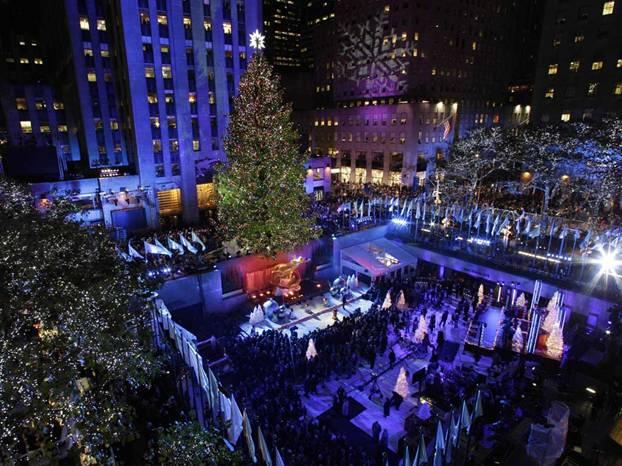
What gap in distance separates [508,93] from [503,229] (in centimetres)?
6851

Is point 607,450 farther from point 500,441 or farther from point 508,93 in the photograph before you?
point 508,93

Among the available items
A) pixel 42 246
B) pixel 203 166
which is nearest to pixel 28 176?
pixel 203 166

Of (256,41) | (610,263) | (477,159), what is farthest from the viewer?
(477,159)

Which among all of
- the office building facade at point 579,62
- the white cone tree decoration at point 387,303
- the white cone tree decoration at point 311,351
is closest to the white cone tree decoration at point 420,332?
the white cone tree decoration at point 387,303

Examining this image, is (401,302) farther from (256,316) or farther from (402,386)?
(256,316)

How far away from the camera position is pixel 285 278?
25.4m

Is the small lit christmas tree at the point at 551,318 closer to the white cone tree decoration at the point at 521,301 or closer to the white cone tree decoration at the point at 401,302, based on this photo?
the white cone tree decoration at the point at 521,301

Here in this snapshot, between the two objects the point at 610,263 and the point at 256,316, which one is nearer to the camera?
the point at 256,316

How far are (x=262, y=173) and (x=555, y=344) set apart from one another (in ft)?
61.3

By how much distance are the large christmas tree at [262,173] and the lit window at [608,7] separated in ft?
164

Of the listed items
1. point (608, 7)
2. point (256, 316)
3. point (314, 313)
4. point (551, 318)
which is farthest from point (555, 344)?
point (608, 7)

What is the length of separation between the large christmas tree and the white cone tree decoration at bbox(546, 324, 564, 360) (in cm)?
1473

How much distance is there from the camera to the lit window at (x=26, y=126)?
1984 inches

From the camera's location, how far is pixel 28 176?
33219mm
